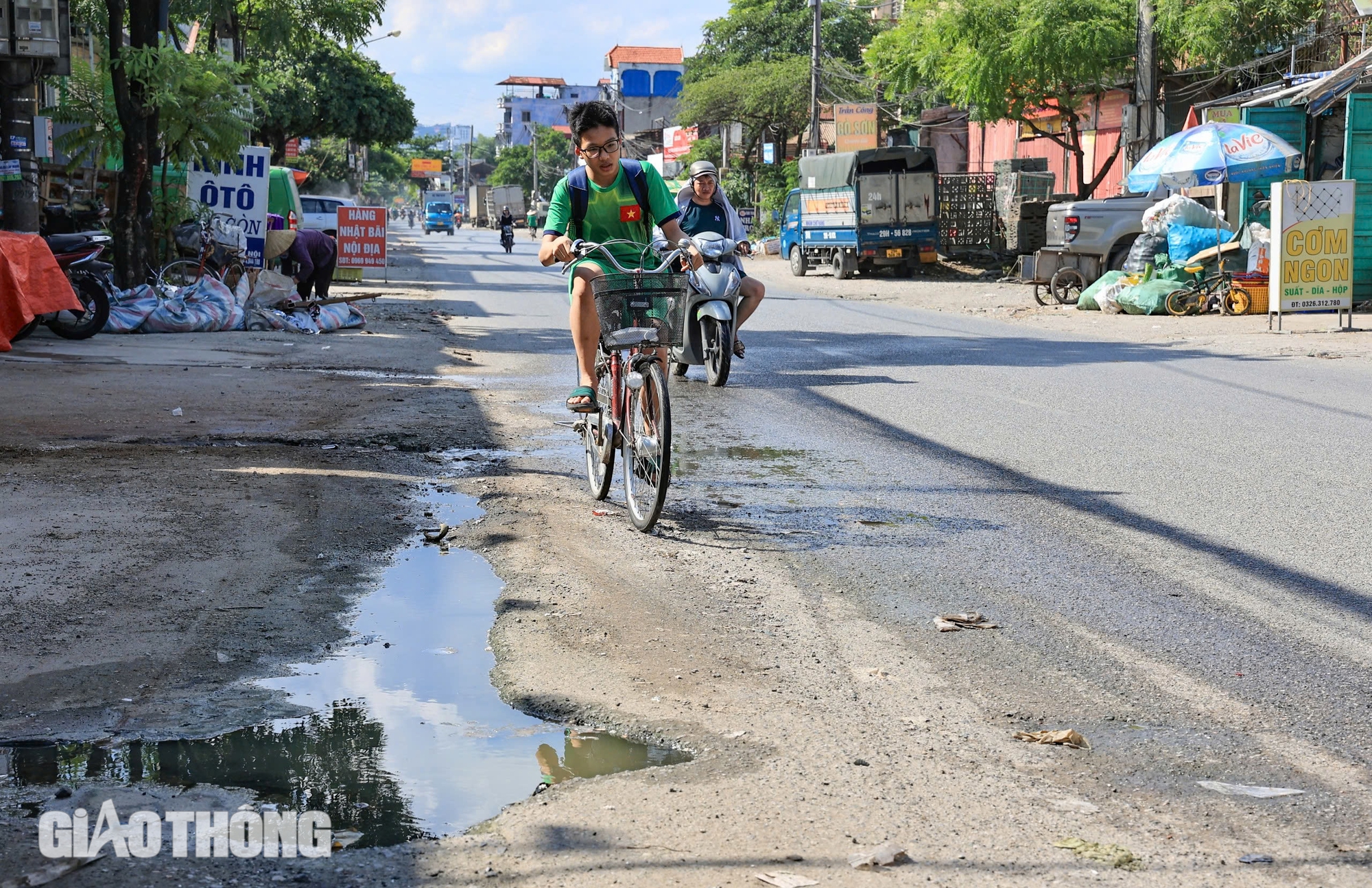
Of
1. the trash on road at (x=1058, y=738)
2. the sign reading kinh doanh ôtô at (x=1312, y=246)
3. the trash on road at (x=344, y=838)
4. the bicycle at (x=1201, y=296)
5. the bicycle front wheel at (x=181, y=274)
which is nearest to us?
the trash on road at (x=344, y=838)

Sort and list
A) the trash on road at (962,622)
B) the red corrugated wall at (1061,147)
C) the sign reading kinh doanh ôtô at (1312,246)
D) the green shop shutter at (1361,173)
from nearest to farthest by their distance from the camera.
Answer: the trash on road at (962,622)
the sign reading kinh doanh ôtô at (1312,246)
the green shop shutter at (1361,173)
the red corrugated wall at (1061,147)

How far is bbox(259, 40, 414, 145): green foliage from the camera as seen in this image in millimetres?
44094

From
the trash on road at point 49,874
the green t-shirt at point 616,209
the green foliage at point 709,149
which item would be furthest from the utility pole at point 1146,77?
the green foliage at point 709,149

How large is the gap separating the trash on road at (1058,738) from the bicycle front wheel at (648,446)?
8.12ft

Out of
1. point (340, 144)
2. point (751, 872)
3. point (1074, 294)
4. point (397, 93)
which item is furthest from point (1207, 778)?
point (340, 144)

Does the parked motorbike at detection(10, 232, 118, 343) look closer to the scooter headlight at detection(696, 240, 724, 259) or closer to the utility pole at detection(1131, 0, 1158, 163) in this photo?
the scooter headlight at detection(696, 240, 724, 259)

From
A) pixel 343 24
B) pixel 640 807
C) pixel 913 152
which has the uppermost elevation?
pixel 343 24

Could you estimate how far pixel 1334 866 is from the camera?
2832 millimetres

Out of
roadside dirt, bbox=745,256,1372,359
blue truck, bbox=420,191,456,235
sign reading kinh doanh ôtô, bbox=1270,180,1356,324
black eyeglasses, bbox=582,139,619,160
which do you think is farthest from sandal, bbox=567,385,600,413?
blue truck, bbox=420,191,456,235

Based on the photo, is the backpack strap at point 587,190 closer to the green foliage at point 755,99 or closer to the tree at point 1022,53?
the tree at point 1022,53

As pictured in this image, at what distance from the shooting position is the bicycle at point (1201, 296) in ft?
62.4

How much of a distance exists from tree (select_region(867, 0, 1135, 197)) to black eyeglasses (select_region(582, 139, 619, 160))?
24317mm

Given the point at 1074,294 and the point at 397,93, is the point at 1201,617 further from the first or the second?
the point at 397,93

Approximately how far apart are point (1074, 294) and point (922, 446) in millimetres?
15268
